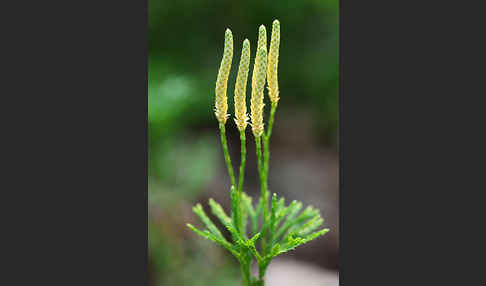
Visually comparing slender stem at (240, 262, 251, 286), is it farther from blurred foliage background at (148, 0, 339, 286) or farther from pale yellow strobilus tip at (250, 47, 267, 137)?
blurred foliage background at (148, 0, 339, 286)

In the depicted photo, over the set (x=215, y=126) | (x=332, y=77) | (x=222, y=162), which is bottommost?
(x=222, y=162)

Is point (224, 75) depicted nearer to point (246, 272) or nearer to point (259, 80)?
point (259, 80)

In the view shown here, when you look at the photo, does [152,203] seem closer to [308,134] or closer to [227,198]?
[227,198]

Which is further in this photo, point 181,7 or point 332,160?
point 332,160

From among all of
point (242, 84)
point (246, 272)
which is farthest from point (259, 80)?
point (246, 272)

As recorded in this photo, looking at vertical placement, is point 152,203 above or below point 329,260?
above

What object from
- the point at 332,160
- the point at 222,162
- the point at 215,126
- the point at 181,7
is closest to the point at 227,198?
the point at 222,162

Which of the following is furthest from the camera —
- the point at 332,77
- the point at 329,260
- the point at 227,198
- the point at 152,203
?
the point at 332,77
